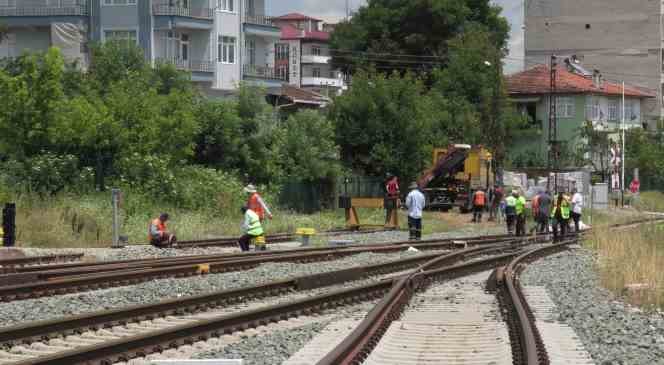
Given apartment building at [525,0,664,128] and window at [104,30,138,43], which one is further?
apartment building at [525,0,664,128]

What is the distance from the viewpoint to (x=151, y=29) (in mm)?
61281

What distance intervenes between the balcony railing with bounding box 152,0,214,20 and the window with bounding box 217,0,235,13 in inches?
28.4

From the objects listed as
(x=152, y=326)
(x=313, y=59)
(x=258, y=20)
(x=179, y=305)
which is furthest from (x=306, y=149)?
(x=313, y=59)

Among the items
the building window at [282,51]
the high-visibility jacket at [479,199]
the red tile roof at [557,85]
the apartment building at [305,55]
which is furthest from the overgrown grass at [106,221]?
the building window at [282,51]

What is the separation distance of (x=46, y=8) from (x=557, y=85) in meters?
43.3

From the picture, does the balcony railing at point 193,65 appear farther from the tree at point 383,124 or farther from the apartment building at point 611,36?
the apartment building at point 611,36

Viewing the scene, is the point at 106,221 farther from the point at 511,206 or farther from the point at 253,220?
the point at 511,206

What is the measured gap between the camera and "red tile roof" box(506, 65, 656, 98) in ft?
299

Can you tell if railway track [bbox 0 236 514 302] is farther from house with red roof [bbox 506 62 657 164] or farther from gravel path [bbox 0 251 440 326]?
house with red roof [bbox 506 62 657 164]

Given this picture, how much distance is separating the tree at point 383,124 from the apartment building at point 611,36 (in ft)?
156

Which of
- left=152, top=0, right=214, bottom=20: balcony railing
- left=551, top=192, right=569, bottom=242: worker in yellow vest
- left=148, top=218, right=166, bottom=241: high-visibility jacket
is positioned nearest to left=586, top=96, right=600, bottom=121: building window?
left=152, top=0, right=214, bottom=20: balcony railing

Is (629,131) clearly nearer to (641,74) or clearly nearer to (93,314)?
(641,74)

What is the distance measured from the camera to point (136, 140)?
4197 cm

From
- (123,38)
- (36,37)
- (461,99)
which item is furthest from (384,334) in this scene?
(461,99)
